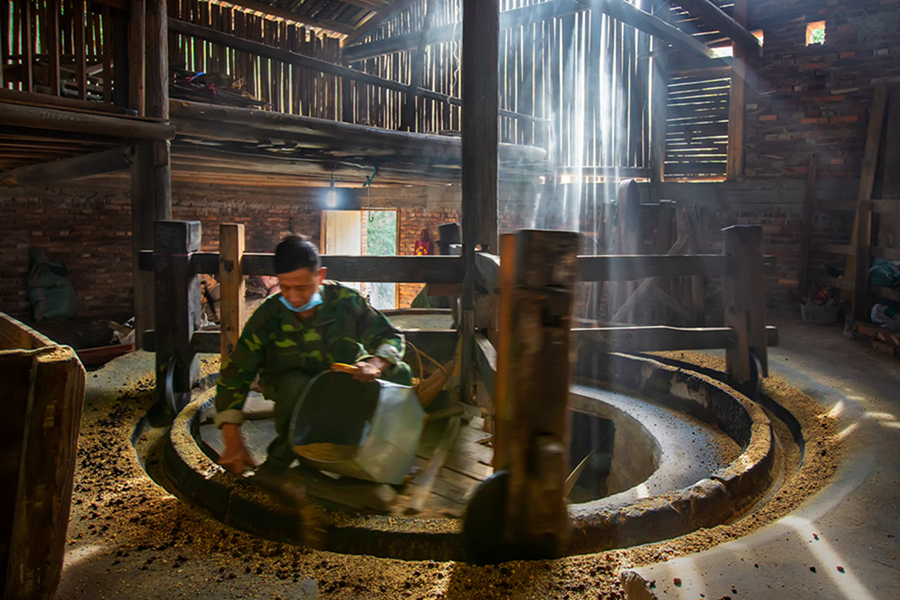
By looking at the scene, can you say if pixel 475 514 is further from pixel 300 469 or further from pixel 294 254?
pixel 294 254

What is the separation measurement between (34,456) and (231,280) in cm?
231

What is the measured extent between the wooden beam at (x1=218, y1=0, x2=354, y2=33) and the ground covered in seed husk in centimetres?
908

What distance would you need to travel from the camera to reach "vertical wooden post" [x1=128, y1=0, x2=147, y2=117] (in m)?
5.15

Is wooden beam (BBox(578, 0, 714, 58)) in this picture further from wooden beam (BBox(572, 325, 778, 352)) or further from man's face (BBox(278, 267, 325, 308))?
man's face (BBox(278, 267, 325, 308))

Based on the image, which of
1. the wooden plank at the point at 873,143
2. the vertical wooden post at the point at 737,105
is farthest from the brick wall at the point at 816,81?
the wooden plank at the point at 873,143

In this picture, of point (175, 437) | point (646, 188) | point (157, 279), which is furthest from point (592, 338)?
point (646, 188)

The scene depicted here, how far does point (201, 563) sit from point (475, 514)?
0.98 metres

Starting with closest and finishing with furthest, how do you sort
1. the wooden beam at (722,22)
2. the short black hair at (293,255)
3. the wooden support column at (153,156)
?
the short black hair at (293,255)
the wooden support column at (153,156)
the wooden beam at (722,22)

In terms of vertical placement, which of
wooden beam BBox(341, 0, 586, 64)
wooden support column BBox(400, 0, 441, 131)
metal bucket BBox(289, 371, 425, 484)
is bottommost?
metal bucket BBox(289, 371, 425, 484)

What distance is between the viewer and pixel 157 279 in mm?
3850

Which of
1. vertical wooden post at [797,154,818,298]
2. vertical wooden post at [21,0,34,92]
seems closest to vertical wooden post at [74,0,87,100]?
vertical wooden post at [21,0,34,92]

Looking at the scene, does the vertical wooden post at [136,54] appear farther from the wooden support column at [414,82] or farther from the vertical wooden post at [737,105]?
the vertical wooden post at [737,105]

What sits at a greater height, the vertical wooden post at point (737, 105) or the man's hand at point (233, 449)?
the vertical wooden post at point (737, 105)

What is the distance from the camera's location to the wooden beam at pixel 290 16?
378 inches
